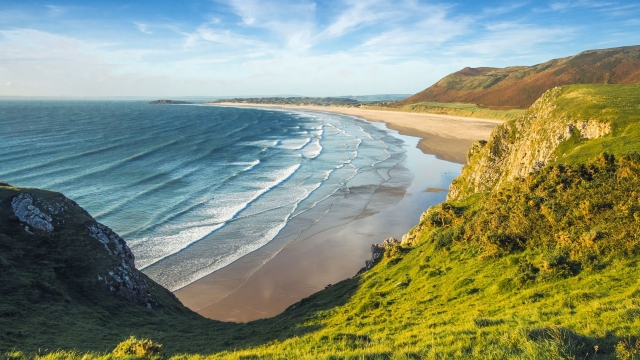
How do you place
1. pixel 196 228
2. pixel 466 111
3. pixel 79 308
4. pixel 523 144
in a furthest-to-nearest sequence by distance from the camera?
pixel 466 111, pixel 196 228, pixel 523 144, pixel 79 308

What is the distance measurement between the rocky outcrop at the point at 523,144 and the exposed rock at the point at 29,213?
2439 cm

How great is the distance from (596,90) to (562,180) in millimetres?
16657

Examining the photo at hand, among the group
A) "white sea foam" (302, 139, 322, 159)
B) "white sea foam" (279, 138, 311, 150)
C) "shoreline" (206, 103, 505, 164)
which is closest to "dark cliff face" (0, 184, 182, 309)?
"white sea foam" (302, 139, 322, 159)

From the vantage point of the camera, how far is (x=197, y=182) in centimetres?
4828

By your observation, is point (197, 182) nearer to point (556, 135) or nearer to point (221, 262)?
point (221, 262)

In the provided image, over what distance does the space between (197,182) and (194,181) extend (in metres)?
0.74

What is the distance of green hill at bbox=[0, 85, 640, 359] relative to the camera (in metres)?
8.38

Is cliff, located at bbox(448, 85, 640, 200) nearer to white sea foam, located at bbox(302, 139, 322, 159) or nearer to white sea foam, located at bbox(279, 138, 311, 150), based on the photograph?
white sea foam, located at bbox(302, 139, 322, 159)

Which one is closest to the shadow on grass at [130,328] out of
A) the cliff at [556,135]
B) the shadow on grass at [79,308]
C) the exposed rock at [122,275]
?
the shadow on grass at [79,308]

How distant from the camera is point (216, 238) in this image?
3081 centimetres

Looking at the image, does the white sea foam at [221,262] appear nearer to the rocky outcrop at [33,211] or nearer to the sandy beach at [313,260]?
the sandy beach at [313,260]

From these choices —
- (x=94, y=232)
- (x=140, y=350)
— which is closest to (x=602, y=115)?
(x=140, y=350)

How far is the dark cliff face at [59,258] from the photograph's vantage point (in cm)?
1465

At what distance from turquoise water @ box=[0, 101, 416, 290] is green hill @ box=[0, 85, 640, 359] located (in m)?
11.1
